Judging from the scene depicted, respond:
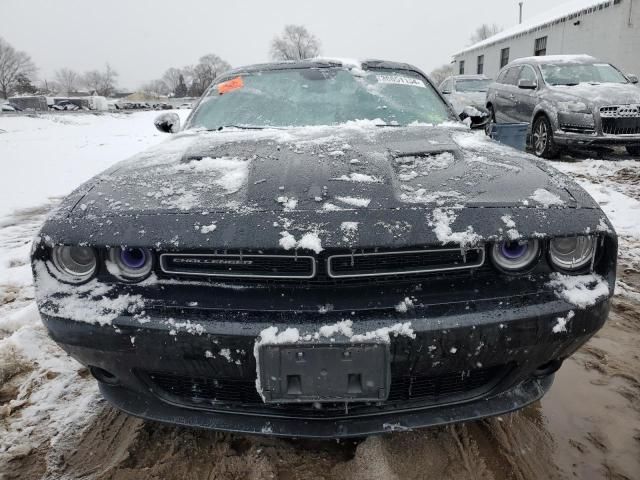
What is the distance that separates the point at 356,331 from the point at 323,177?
0.61 meters

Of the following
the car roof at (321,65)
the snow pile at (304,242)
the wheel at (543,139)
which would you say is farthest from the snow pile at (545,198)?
the wheel at (543,139)

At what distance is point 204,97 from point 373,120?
1208mm

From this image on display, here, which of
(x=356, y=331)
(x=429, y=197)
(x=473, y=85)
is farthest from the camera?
(x=473, y=85)

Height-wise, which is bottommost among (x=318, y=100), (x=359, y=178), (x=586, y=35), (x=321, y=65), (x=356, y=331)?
(x=356, y=331)

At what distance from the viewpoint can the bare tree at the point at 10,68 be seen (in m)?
75.4

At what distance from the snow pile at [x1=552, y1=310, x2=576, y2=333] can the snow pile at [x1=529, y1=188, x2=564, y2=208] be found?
35 centimetres

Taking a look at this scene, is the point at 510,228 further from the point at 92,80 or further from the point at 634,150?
the point at 92,80

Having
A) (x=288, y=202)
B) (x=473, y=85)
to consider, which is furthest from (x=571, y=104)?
(x=288, y=202)

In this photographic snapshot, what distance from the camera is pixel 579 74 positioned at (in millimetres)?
7852

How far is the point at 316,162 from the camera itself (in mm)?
1820

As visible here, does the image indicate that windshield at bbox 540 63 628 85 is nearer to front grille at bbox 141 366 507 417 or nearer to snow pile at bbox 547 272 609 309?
snow pile at bbox 547 272 609 309

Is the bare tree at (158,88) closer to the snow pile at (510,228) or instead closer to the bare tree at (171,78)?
the bare tree at (171,78)

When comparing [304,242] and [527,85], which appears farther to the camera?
[527,85]

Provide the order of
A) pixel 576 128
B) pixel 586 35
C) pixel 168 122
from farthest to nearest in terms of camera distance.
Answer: pixel 586 35, pixel 576 128, pixel 168 122
